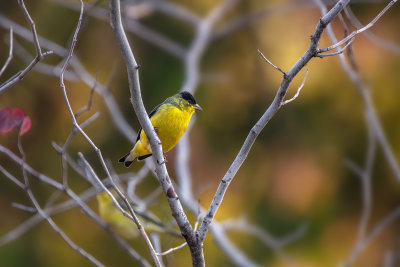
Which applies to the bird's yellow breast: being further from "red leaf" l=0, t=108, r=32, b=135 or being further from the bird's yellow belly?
"red leaf" l=0, t=108, r=32, b=135

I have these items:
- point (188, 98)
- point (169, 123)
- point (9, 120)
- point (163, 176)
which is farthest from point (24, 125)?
point (188, 98)

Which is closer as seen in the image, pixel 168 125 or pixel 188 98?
pixel 168 125

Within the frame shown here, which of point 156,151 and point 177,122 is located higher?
point 177,122

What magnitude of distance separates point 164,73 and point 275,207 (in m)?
2.28

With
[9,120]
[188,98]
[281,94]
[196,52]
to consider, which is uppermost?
[196,52]

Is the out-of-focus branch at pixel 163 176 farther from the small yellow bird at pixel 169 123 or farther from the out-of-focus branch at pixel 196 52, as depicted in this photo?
the out-of-focus branch at pixel 196 52

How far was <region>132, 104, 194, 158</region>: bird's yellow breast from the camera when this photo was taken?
10.7 feet

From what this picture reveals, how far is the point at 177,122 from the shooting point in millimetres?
3291

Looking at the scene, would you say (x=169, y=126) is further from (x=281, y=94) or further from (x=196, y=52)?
(x=196, y=52)

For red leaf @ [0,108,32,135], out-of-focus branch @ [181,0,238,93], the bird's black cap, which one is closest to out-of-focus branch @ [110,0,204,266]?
red leaf @ [0,108,32,135]

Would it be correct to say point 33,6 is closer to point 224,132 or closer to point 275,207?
point 224,132

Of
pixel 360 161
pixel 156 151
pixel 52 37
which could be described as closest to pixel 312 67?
pixel 360 161

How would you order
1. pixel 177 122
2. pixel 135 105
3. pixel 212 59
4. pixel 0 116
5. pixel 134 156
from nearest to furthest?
pixel 135 105 < pixel 0 116 < pixel 177 122 < pixel 134 156 < pixel 212 59

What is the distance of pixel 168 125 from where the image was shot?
128 inches
